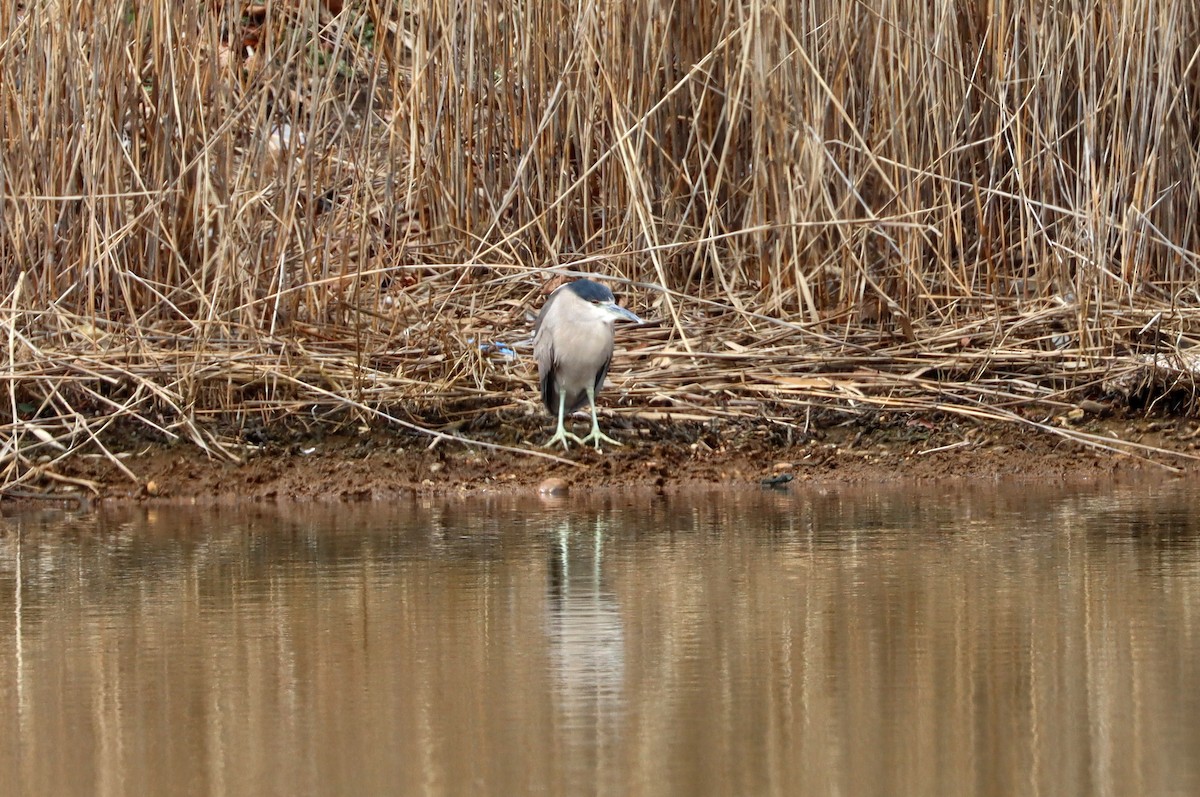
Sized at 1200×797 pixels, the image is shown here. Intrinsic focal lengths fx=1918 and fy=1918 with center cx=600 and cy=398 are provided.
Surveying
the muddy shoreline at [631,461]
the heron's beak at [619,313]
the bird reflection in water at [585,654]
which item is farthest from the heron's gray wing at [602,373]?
the bird reflection in water at [585,654]

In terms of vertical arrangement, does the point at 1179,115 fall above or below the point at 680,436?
above

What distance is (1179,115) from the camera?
22.4 feet

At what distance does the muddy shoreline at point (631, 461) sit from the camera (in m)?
5.95

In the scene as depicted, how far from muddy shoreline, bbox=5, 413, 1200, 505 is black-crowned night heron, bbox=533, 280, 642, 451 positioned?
0.53ft

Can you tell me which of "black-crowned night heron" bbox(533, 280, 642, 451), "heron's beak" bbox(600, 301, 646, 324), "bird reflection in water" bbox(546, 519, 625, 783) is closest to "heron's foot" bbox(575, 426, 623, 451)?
"black-crowned night heron" bbox(533, 280, 642, 451)

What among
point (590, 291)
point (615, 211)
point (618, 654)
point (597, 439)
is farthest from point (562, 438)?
point (618, 654)

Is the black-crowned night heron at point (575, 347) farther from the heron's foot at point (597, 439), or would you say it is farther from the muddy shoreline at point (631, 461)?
the muddy shoreline at point (631, 461)

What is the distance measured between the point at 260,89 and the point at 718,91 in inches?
66.6

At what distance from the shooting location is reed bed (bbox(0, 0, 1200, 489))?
6.42 m

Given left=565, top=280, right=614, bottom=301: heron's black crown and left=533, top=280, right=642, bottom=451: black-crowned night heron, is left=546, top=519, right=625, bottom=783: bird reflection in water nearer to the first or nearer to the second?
left=533, top=280, right=642, bottom=451: black-crowned night heron

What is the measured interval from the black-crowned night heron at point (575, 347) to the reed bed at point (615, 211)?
10.3 inches

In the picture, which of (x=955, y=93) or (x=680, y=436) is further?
(x=955, y=93)

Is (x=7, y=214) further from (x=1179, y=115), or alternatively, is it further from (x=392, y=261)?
(x=1179, y=115)

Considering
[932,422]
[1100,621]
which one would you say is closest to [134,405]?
[932,422]
